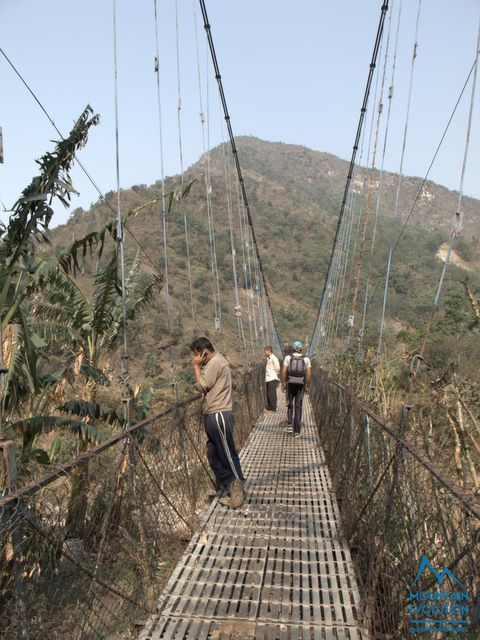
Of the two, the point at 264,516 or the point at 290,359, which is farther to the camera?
the point at 290,359

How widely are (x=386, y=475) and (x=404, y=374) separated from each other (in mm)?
10082

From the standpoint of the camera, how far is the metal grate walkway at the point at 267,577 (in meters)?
2.12

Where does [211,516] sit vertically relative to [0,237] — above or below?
below

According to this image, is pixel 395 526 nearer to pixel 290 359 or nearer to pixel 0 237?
pixel 0 237

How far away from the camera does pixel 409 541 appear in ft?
7.04

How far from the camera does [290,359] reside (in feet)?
19.7

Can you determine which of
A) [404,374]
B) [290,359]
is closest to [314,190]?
[404,374]

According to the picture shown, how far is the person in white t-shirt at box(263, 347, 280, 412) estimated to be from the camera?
7496mm

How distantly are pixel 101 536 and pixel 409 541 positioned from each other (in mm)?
1135

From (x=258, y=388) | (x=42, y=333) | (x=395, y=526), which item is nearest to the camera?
(x=395, y=526)

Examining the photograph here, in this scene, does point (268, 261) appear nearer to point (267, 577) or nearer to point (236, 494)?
point (236, 494)

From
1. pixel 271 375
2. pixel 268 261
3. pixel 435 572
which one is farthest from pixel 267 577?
pixel 268 261

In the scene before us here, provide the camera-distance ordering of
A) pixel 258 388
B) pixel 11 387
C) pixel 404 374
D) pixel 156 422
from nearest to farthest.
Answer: pixel 156 422
pixel 11 387
pixel 258 388
pixel 404 374

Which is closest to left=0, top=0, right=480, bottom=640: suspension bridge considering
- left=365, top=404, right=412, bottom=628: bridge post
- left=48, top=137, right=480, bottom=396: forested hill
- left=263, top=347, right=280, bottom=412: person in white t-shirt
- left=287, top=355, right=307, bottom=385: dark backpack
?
left=365, top=404, right=412, bottom=628: bridge post
